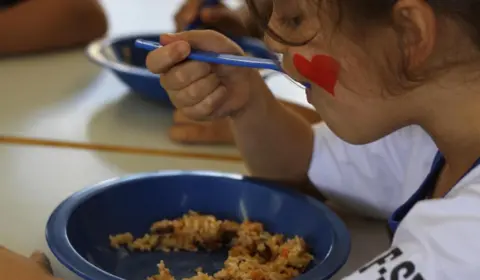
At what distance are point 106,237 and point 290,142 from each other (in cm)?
23

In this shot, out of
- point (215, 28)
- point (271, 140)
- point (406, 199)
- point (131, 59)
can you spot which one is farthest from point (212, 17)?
point (406, 199)

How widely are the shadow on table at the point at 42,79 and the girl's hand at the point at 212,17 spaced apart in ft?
0.52

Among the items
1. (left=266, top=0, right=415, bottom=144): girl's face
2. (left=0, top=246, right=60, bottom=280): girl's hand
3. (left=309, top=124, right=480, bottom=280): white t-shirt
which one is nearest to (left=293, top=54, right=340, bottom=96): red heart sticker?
(left=266, top=0, right=415, bottom=144): girl's face

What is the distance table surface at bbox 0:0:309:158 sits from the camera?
976mm

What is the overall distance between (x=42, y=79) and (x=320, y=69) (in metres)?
0.66

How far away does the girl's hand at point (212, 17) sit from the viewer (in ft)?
4.07

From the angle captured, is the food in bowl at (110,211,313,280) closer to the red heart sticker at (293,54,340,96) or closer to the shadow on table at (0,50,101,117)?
the red heart sticker at (293,54,340,96)

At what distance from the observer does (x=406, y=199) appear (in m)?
0.79

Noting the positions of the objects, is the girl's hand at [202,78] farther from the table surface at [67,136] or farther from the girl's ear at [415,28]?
the girl's ear at [415,28]

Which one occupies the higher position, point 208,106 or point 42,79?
point 208,106

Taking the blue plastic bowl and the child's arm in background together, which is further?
the child's arm in background

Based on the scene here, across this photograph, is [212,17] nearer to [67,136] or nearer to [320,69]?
[67,136]

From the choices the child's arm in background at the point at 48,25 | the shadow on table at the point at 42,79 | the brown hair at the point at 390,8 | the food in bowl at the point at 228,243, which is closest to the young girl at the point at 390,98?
the brown hair at the point at 390,8

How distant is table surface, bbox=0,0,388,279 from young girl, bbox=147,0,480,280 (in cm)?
7
